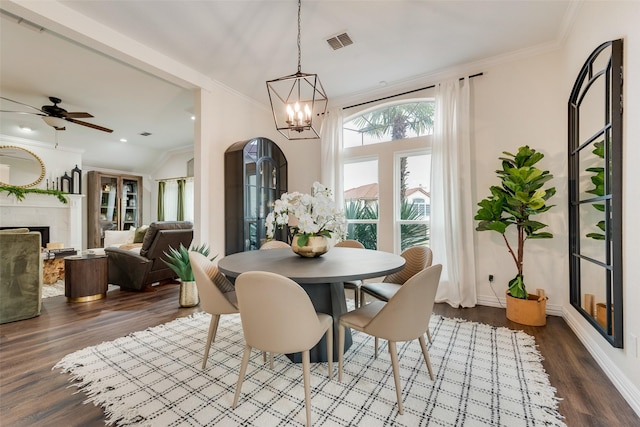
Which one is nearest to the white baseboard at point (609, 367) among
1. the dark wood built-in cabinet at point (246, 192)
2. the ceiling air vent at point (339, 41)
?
the ceiling air vent at point (339, 41)

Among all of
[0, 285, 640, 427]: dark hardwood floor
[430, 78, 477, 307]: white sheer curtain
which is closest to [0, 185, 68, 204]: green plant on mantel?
[0, 285, 640, 427]: dark hardwood floor

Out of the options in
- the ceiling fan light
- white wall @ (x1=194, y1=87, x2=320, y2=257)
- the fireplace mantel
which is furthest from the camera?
the fireplace mantel

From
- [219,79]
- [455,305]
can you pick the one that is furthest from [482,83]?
[219,79]

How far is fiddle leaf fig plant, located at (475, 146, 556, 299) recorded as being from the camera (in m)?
2.63

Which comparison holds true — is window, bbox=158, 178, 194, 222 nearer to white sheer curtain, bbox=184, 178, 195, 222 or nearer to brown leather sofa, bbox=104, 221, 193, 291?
white sheer curtain, bbox=184, 178, 195, 222

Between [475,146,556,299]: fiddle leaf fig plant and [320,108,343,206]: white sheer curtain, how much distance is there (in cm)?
200

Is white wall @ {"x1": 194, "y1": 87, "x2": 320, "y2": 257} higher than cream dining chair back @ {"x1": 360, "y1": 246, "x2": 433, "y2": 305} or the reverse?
higher

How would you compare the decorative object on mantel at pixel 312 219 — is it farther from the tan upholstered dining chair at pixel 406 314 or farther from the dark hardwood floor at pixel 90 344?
the dark hardwood floor at pixel 90 344

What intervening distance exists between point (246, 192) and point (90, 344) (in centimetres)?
223

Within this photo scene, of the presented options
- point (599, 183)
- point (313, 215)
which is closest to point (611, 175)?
point (599, 183)

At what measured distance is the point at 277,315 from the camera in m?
1.36

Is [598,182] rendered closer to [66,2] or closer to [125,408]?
[125,408]

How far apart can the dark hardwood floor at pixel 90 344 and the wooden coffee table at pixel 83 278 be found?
0.14 m

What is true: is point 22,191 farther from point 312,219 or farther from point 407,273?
point 407,273
